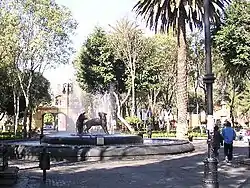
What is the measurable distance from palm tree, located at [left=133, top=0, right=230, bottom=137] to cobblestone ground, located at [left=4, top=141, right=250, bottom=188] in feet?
26.5

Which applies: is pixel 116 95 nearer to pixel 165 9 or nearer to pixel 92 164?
pixel 165 9

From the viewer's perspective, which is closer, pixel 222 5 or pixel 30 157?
pixel 30 157

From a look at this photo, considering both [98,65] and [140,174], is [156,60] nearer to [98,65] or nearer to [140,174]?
[98,65]

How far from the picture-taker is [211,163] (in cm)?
988

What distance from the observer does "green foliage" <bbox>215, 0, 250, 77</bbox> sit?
3216 centimetres

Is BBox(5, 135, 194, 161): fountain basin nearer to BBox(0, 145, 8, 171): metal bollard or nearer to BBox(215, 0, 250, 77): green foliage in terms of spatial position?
BBox(0, 145, 8, 171): metal bollard

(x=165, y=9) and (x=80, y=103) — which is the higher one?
(x=165, y=9)

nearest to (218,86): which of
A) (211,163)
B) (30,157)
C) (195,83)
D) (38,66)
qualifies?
(195,83)

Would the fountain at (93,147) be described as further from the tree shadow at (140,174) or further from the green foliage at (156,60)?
the green foliage at (156,60)

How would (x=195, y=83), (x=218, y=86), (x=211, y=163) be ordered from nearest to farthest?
1. (x=211, y=163)
2. (x=195, y=83)
3. (x=218, y=86)

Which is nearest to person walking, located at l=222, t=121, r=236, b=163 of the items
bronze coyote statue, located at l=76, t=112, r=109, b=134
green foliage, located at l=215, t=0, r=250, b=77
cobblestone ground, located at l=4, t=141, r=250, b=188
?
cobblestone ground, located at l=4, t=141, r=250, b=188

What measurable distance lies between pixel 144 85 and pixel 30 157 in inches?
1222

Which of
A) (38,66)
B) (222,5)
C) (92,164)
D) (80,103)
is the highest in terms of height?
(222,5)

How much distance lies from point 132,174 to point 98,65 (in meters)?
36.6
